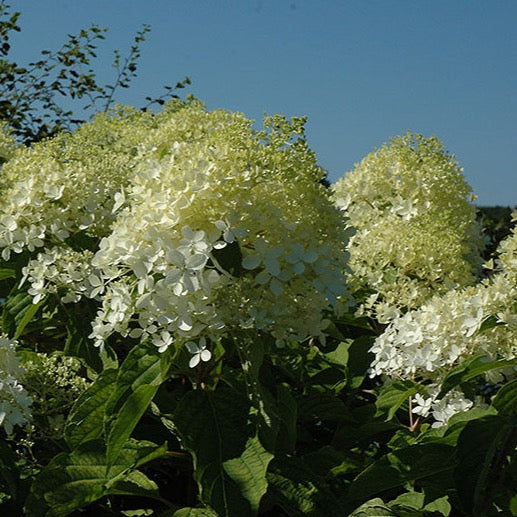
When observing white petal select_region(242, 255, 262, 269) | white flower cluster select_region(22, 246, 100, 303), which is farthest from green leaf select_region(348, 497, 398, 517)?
white flower cluster select_region(22, 246, 100, 303)

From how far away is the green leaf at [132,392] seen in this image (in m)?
2.17

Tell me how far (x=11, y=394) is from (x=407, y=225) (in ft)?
5.49

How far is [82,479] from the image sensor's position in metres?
2.38

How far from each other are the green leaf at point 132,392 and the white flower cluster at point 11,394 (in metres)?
0.27

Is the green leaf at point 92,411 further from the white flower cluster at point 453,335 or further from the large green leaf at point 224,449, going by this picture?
the white flower cluster at point 453,335

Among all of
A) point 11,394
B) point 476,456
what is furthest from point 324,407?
point 11,394

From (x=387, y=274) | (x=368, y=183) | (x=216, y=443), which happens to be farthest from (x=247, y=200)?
(x=368, y=183)

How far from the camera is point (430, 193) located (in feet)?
12.2

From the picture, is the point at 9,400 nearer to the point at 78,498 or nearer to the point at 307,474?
the point at 78,498

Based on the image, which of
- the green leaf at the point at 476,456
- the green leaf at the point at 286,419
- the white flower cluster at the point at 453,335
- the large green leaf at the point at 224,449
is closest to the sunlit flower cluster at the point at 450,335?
the white flower cluster at the point at 453,335

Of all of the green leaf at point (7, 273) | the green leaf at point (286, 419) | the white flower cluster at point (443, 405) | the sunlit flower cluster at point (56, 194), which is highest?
the sunlit flower cluster at point (56, 194)

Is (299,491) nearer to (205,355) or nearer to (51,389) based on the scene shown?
(205,355)

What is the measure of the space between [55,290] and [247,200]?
89cm

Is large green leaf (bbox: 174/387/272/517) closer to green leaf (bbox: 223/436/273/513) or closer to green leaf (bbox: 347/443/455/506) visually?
green leaf (bbox: 223/436/273/513)
